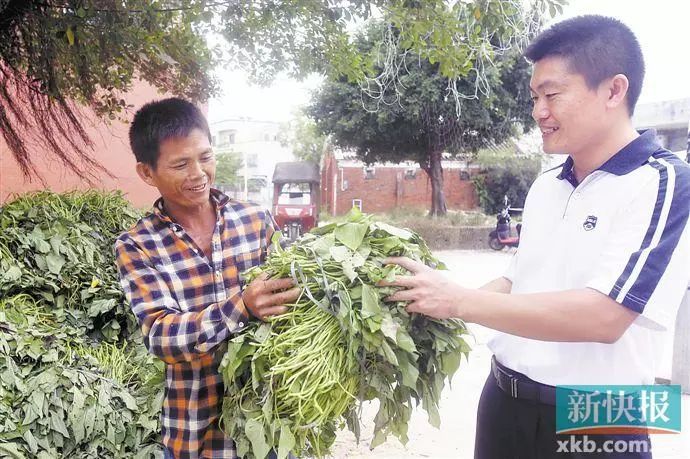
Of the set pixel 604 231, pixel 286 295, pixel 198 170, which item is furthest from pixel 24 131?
pixel 604 231

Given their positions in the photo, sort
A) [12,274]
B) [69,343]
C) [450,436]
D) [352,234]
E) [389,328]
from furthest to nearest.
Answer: [450,436] < [12,274] < [69,343] < [352,234] < [389,328]

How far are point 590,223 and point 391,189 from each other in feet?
77.6

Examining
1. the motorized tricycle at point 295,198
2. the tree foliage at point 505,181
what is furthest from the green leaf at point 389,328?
the tree foliage at point 505,181

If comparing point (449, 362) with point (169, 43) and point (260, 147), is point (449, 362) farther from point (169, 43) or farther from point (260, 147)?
point (260, 147)

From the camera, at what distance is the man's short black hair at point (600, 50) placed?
51.8 inches

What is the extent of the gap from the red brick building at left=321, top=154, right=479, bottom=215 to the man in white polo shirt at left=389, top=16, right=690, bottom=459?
75.4 ft

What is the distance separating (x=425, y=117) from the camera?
13.6 metres

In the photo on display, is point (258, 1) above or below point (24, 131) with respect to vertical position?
above

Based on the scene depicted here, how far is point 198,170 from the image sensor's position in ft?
4.91

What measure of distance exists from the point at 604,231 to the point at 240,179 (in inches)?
1375

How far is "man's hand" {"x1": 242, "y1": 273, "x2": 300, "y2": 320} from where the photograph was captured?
1.22 meters

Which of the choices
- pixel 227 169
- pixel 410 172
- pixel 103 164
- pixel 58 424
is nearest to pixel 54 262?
pixel 58 424

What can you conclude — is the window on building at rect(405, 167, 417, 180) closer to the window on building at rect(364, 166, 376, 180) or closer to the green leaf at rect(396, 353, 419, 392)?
the window on building at rect(364, 166, 376, 180)

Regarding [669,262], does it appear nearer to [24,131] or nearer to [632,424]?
[632,424]
